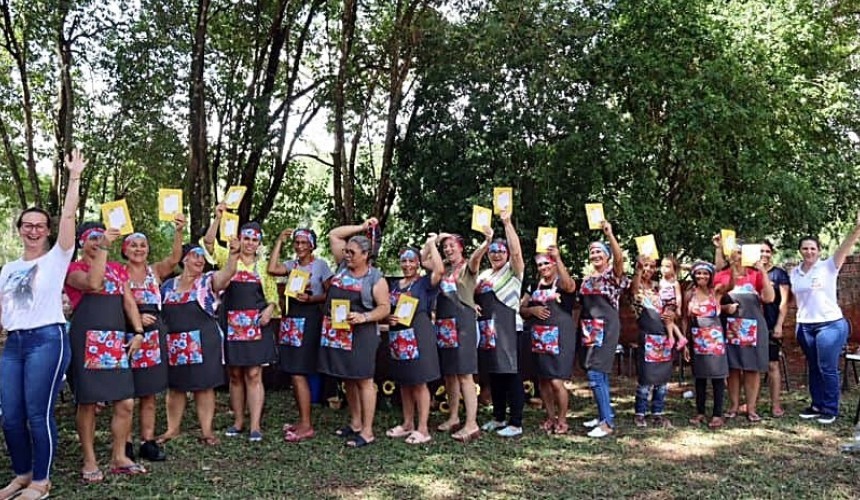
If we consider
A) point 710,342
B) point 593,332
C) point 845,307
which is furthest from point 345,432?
point 845,307

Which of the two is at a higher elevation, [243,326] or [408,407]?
[243,326]

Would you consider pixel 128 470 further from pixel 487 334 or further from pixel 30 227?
pixel 487 334

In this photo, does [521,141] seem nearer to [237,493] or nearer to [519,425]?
[519,425]

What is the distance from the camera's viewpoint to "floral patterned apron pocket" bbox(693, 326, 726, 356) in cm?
514

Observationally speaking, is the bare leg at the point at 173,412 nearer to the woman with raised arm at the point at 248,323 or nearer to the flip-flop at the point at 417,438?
the woman with raised arm at the point at 248,323

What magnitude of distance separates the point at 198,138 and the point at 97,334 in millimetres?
5044

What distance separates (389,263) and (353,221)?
1.04m

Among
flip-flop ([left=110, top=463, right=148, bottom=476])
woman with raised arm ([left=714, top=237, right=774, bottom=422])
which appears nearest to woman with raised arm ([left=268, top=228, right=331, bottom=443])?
flip-flop ([left=110, top=463, right=148, bottom=476])

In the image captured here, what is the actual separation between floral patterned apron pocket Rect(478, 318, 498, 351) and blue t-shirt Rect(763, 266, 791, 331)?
2.33 m

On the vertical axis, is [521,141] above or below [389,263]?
above

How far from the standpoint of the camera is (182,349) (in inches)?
175

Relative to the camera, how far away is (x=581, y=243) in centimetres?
793

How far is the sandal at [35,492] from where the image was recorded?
3.49m

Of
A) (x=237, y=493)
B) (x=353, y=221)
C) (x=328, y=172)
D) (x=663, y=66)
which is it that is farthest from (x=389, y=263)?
(x=237, y=493)
